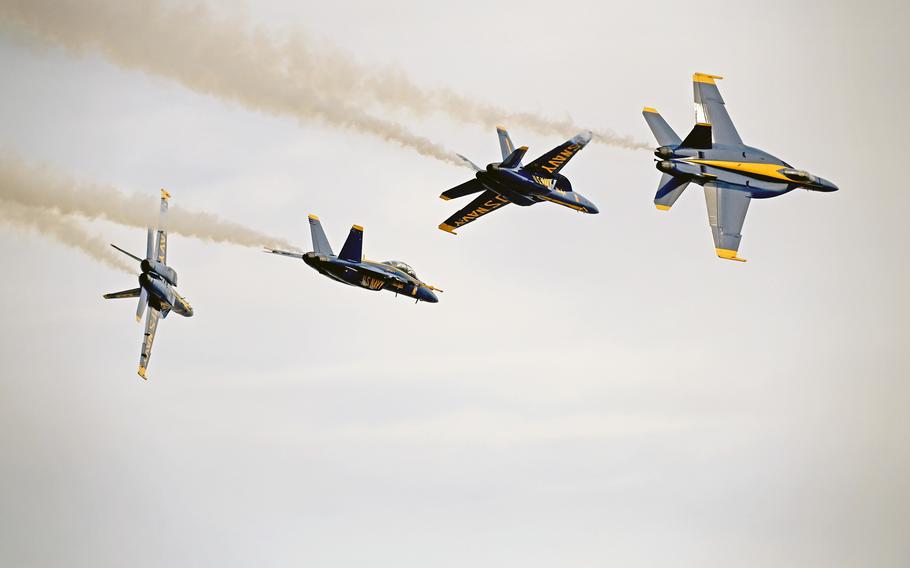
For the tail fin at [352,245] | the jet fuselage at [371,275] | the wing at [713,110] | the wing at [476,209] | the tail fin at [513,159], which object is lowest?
the jet fuselage at [371,275]

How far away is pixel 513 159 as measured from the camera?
222 feet

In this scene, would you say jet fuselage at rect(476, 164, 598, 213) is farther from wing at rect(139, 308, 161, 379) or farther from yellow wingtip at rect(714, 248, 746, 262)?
wing at rect(139, 308, 161, 379)

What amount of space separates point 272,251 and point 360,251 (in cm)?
443

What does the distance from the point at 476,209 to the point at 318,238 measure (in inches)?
440

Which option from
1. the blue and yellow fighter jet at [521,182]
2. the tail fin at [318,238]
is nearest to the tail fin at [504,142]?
the blue and yellow fighter jet at [521,182]

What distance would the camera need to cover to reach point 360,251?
219ft

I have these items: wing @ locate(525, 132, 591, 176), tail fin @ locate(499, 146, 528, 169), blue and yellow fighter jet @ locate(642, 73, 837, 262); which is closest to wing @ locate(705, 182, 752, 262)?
blue and yellow fighter jet @ locate(642, 73, 837, 262)

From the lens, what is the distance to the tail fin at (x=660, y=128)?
6912 centimetres

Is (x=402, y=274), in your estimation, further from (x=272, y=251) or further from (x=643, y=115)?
(x=643, y=115)

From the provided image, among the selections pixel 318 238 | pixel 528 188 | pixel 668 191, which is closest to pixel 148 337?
pixel 318 238

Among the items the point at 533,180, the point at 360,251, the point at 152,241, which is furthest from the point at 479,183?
the point at 152,241

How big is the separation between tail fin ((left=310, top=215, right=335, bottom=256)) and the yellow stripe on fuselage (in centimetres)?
1901

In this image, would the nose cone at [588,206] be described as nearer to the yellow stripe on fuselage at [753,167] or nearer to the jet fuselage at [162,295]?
the yellow stripe on fuselage at [753,167]

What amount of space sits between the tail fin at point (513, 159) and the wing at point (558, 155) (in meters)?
1.84
